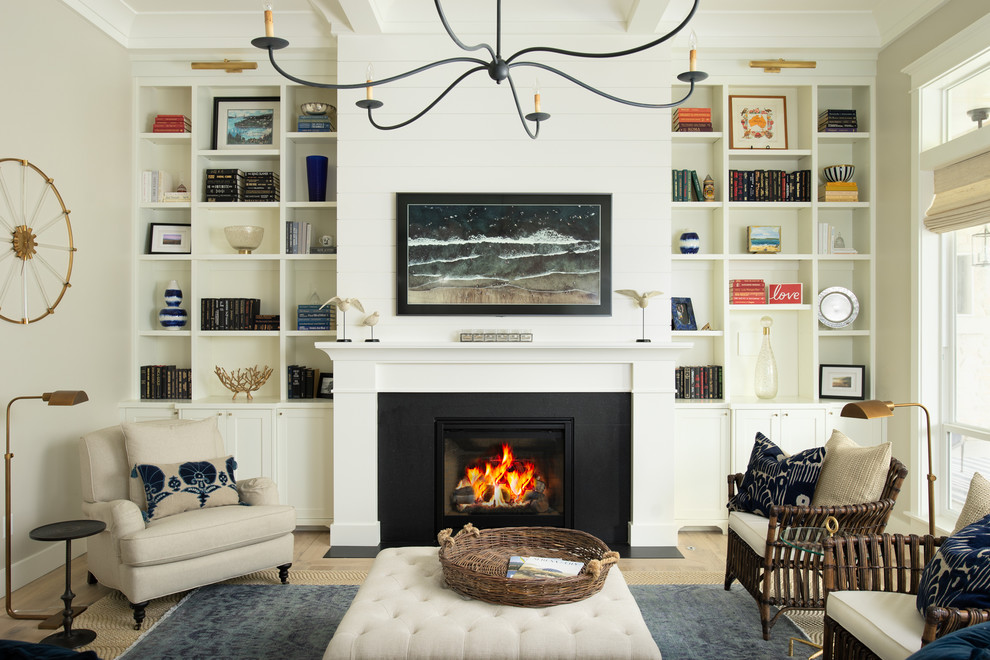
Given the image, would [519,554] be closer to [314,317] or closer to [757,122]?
[314,317]

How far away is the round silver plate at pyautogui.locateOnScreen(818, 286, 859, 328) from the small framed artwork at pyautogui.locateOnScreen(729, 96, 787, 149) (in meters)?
1.06

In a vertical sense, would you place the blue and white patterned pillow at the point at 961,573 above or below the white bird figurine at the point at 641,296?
below

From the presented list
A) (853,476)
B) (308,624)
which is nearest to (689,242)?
(853,476)

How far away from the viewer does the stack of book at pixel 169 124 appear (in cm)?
462

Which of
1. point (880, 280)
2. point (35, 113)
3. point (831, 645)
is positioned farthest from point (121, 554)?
point (880, 280)

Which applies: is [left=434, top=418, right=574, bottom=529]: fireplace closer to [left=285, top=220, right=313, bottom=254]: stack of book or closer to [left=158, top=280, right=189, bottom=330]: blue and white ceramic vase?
[left=285, top=220, right=313, bottom=254]: stack of book

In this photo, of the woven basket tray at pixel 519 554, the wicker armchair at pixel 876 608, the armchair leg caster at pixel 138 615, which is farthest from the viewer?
the armchair leg caster at pixel 138 615

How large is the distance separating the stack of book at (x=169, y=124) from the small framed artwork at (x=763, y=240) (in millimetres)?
3938

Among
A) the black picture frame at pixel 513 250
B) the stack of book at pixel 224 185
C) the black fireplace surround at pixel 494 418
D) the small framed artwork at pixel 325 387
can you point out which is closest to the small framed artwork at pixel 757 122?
the black picture frame at pixel 513 250

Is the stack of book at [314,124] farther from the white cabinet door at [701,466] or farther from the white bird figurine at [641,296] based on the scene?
the white cabinet door at [701,466]

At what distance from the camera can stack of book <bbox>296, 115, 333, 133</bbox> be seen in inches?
179

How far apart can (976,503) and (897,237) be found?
99.5 inches

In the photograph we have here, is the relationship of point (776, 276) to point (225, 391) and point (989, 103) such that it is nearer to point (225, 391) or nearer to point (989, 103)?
point (989, 103)

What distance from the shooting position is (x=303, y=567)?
3850mm
